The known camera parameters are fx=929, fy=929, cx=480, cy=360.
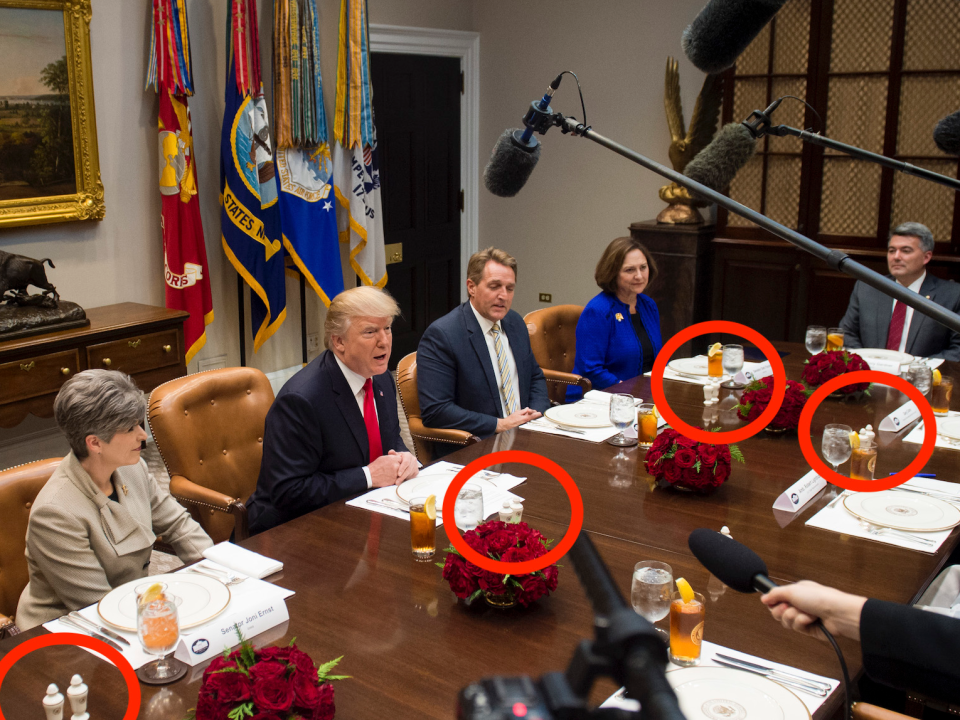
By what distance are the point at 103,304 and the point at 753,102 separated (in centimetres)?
392

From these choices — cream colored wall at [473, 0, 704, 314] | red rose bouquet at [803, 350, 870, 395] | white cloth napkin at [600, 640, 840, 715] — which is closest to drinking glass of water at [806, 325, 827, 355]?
red rose bouquet at [803, 350, 870, 395]

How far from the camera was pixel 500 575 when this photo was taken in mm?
1715

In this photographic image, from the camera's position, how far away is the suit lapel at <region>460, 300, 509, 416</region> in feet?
11.2

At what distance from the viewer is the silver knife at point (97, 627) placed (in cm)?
167

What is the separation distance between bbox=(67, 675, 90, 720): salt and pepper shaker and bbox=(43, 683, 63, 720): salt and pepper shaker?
16 mm

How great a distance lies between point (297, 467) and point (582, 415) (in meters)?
0.99

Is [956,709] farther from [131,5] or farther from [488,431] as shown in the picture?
[131,5]

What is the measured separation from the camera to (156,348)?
14.6 ft

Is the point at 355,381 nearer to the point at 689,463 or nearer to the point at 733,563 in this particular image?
the point at 689,463

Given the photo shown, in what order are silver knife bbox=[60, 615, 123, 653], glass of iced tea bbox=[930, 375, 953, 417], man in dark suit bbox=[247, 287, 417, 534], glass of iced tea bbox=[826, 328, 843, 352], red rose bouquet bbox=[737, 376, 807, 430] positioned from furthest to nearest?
glass of iced tea bbox=[826, 328, 843, 352] < glass of iced tea bbox=[930, 375, 953, 417] < red rose bouquet bbox=[737, 376, 807, 430] < man in dark suit bbox=[247, 287, 417, 534] < silver knife bbox=[60, 615, 123, 653]

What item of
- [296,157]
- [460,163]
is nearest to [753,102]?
[460,163]

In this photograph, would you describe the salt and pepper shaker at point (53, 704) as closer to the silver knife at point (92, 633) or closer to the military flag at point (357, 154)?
the silver knife at point (92, 633)

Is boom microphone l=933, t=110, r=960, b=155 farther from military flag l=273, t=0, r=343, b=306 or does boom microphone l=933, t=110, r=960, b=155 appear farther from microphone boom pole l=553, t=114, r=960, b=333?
military flag l=273, t=0, r=343, b=306

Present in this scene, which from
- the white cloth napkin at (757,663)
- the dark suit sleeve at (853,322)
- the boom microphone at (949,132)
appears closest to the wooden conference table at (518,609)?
the white cloth napkin at (757,663)
